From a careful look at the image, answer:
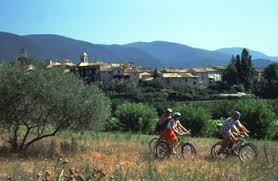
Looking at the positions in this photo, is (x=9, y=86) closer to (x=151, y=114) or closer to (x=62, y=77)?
(x=62, y=77)

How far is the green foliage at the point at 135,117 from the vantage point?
127ft

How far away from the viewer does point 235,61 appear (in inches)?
4813

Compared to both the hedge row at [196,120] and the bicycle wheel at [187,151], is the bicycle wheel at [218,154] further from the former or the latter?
the hedge row at [196,120]

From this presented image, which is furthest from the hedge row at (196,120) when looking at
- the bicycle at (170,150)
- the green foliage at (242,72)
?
the green foliage at (242,72)

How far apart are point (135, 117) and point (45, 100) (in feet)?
70.9

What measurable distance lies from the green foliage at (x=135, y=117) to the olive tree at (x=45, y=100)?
64.6ft

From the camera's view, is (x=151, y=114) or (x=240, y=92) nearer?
(x=151, y=114)

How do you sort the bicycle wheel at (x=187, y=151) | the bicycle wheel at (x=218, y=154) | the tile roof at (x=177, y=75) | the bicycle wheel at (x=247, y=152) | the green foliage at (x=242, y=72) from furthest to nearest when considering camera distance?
1. the tile roof at (x=177, y=75)
2. the green foliage at (x=242, y=72)
3. the bicycle wheel at (x=187, y=151)
4. the bicycle wheel at (x=218, y=154)
5. the bicycle wheel at (x=247, y=152)

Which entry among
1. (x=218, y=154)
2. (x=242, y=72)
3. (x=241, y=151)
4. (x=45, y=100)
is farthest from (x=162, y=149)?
(x=242, y=72)

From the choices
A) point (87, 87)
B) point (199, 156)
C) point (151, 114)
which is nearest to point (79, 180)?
point (199, 156)

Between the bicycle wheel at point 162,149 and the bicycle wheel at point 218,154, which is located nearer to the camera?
the bicycle wheel at point 218,154

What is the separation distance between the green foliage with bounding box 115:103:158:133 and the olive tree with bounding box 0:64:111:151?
19704 mm

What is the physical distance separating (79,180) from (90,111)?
12.9 metres

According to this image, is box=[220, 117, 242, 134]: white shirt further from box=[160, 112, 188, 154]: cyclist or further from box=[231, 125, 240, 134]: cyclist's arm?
box=[160, 112, 188, 154]: cyclist
